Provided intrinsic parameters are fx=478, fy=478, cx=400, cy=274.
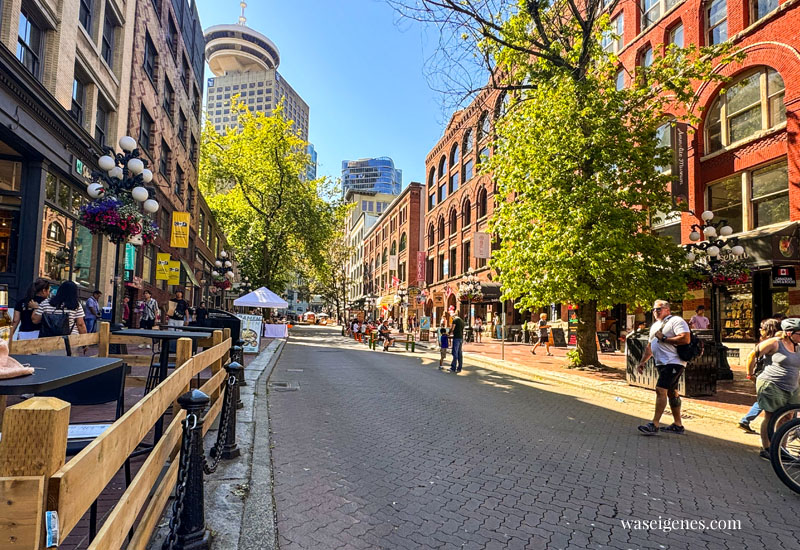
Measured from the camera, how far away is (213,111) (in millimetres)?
151500

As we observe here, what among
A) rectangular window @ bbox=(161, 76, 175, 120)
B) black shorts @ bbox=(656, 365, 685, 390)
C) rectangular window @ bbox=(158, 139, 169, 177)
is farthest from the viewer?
rectangular window @ bbox=(161, 76, 175, 120)

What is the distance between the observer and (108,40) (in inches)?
638

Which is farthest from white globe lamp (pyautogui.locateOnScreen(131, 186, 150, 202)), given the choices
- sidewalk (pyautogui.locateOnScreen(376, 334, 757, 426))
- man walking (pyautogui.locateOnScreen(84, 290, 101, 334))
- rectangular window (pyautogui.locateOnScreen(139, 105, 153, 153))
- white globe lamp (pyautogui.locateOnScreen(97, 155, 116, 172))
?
rectangular window (pyautogui.locateOnScreen(139, 105, 153, 153))

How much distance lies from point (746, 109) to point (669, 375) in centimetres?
1522

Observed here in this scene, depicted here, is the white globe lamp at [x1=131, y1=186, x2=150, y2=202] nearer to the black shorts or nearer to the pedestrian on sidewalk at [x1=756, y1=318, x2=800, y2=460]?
Result: the black shorts

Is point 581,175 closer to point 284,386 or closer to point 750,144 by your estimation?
point 750,144

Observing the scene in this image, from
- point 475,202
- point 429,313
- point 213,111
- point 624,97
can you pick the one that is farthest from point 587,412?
point 213,111

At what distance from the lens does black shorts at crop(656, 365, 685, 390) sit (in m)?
6.67

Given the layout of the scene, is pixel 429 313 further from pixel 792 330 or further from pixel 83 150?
pixel 792 330

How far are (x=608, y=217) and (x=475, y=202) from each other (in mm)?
23911

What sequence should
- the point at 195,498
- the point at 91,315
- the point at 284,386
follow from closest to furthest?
1. the point at 195,498
2. the point at 284,386
3. the point at 91,315

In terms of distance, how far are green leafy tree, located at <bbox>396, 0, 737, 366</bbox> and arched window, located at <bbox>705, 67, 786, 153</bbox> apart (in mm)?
4164

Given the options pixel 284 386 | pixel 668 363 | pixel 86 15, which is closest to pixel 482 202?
pixel 86 15

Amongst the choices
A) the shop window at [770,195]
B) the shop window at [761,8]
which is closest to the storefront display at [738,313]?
the shop window at [770,195]
